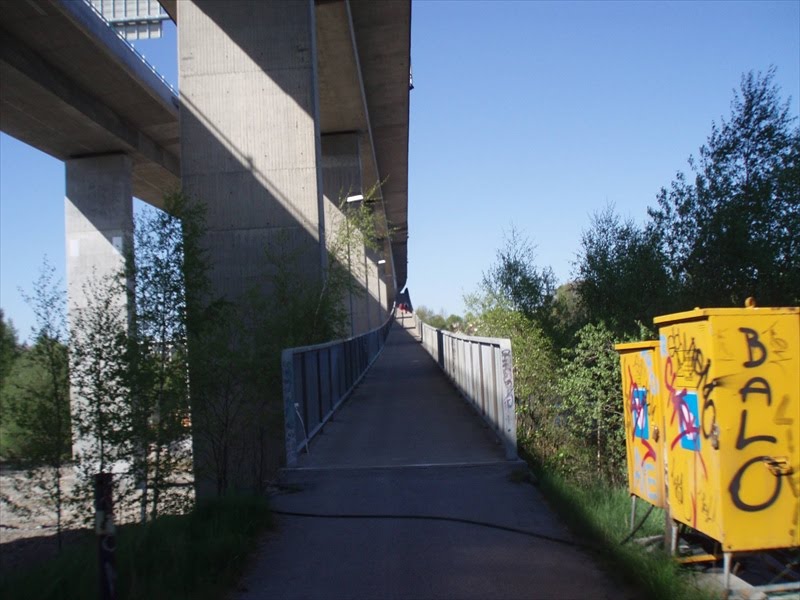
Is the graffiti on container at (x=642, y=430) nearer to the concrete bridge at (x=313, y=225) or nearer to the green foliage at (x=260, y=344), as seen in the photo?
the concrete bridge at (x=313, y=225)

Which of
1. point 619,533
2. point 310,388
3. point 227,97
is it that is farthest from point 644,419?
point 227,97

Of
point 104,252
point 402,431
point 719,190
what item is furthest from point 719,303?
point 104,252

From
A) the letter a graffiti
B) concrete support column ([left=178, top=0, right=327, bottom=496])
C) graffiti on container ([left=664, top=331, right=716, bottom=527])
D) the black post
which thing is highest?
concrete support column ([left=178, top=0, right=327, bottom=496])

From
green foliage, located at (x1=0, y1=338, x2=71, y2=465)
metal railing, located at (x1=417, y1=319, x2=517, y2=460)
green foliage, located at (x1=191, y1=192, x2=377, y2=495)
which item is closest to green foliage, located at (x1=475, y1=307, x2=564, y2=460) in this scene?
metal railing, located at (x1=417, y1=319, x2=517, y2=460)

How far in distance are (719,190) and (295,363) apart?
12730 mm

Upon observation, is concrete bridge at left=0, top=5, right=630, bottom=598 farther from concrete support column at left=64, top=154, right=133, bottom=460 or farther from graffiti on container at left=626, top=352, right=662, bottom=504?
graffiti on container at left=626, top=352, right=662, bottom=504

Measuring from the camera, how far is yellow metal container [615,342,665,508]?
6.33 metres

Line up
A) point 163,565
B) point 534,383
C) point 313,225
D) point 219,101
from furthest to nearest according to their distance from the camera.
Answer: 1. point 219,101
2. point 313,225
3. point 534,383
4. point 163,565

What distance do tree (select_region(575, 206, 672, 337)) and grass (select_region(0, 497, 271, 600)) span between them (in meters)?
10.0

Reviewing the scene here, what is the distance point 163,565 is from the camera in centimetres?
595

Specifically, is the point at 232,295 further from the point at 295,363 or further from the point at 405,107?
the point at 405,107

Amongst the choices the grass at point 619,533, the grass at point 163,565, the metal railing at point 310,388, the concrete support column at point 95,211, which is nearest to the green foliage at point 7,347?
the metal railing at point 310,388

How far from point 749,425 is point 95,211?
28154 millimetres

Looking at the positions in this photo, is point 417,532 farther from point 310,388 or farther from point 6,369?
point 6,369
